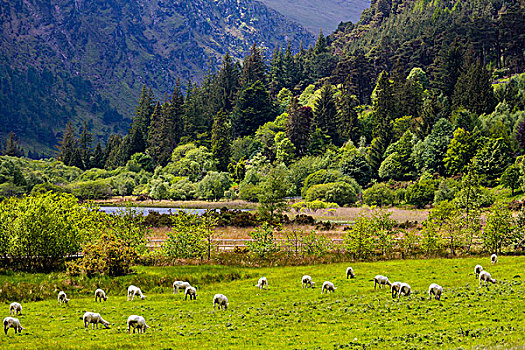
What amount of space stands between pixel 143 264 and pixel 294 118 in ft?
340

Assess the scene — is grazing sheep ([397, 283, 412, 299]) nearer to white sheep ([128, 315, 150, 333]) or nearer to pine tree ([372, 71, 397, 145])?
white sheep ([128, 315, 150, 333])

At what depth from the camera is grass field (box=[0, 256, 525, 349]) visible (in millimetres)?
18234

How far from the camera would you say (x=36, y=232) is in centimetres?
4041

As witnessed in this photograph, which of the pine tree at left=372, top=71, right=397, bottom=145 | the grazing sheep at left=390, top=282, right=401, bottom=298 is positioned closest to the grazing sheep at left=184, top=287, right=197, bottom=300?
the grazing sheep at left=390, top=282, right=401, bottom=298

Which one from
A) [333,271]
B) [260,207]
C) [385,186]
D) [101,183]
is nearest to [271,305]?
[333,271]

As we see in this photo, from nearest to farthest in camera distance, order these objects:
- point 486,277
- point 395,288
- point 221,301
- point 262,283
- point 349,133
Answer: point 221,301 → point 395,288 → point 486,277 → point 262,283 → point 349,133

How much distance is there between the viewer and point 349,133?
461 feet

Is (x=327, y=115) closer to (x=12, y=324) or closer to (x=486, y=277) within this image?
(x=486, y=277)

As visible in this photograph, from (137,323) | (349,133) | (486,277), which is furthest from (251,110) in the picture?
(137,323)

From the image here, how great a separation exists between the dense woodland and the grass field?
28824 mm

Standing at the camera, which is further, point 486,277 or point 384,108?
point 384,108

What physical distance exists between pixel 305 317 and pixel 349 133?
4765 inches

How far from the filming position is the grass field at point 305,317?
18.2m

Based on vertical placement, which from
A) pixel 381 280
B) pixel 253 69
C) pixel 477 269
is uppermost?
pixel 253 69
